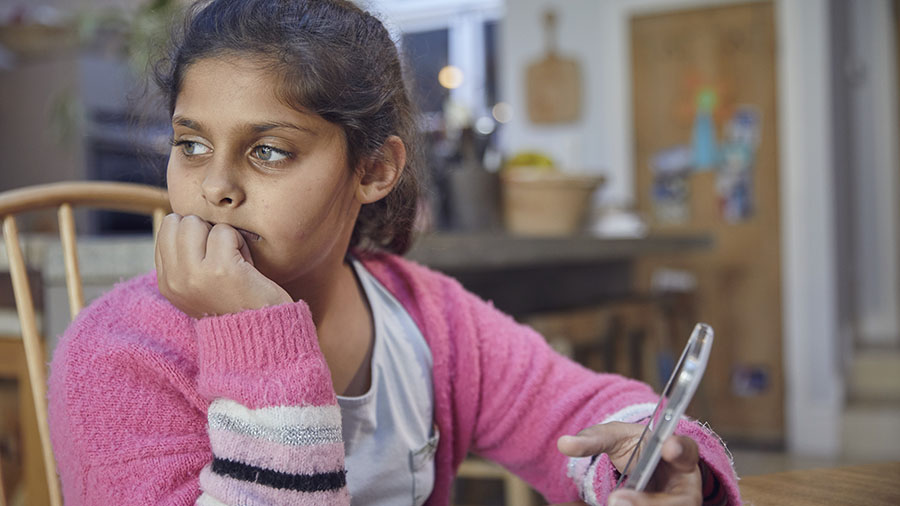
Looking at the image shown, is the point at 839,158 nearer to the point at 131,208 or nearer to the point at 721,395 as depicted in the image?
the point at 721,395

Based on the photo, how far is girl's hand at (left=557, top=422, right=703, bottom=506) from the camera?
51 centimetres

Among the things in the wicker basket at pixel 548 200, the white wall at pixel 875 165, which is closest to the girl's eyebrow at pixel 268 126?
the wicker basket at pixel 548 200

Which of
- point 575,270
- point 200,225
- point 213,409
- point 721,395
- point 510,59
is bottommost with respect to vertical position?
point 721,395

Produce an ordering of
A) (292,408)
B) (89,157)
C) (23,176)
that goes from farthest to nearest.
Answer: (23,176), (89,157), (292,408)

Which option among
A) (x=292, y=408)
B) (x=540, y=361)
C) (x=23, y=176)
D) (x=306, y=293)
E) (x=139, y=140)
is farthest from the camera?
(x=23, y=176)

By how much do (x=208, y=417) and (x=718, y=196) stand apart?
3814 millimetres

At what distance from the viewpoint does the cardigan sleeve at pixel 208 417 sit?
611 mm

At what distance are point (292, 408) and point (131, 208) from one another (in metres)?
0.56

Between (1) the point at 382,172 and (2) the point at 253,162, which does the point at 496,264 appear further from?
(2) the point at 253,162

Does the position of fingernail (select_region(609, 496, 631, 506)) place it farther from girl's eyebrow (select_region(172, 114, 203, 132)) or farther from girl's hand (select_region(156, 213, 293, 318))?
girl's eyebrow (select_region(172, 114, 203, 132))

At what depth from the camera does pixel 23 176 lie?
4.05 m

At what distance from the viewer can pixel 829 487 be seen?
69 centimetres

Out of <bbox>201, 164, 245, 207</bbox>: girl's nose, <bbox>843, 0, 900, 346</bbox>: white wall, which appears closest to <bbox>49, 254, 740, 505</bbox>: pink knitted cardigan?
<bbox>201, 164, 245, 207</bbox>: girl's nose

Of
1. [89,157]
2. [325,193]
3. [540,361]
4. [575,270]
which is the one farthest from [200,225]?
[89,157]
